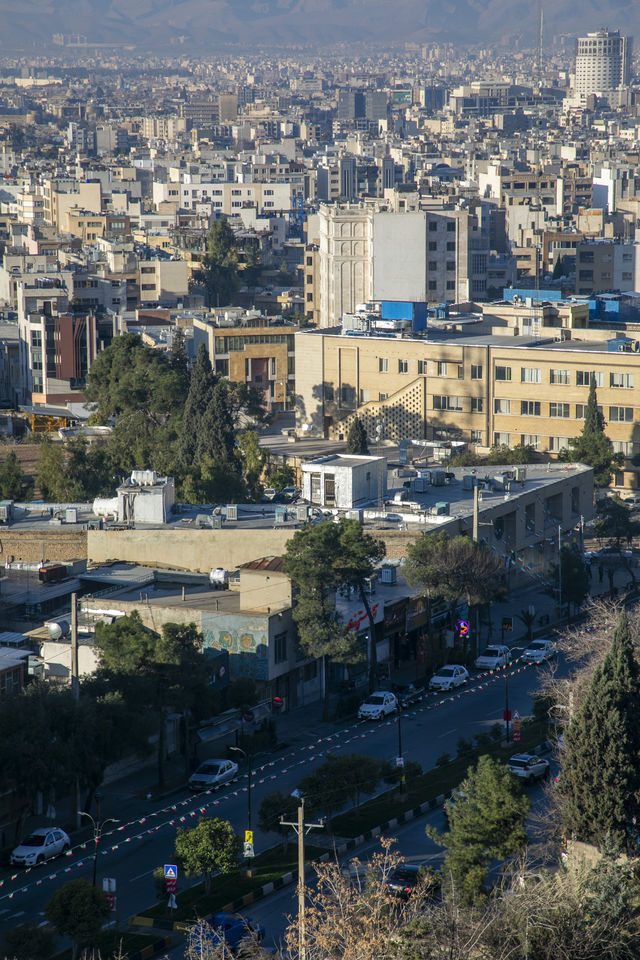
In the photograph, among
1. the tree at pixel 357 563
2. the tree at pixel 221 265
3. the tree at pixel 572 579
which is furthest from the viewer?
the tree at pixel 221 265

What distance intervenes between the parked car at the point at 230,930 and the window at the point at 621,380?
128ft

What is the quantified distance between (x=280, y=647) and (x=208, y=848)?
33.5 ft

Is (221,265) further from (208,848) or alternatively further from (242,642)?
(208,848)

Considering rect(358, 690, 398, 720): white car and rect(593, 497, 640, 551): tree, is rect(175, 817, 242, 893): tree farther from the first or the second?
rect(593, 497, 640, 551): tree

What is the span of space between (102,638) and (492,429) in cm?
3315

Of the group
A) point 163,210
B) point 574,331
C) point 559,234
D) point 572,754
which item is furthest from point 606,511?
point 163,210

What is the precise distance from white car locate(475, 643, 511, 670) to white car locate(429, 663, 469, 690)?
34.1 inches

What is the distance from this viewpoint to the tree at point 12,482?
180ft

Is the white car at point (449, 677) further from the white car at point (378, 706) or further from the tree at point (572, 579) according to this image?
the tree at point (572, 579)

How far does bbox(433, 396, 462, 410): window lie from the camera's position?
66.2 metres

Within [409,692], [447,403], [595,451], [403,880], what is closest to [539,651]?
[409,692]

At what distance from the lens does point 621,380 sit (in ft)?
207

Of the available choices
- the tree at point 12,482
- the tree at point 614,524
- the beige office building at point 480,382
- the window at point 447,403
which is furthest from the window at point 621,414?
the tree at point 12,482

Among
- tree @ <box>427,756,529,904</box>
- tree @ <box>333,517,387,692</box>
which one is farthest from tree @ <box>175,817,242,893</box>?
tree @ <box>333,517,387,692</box>
